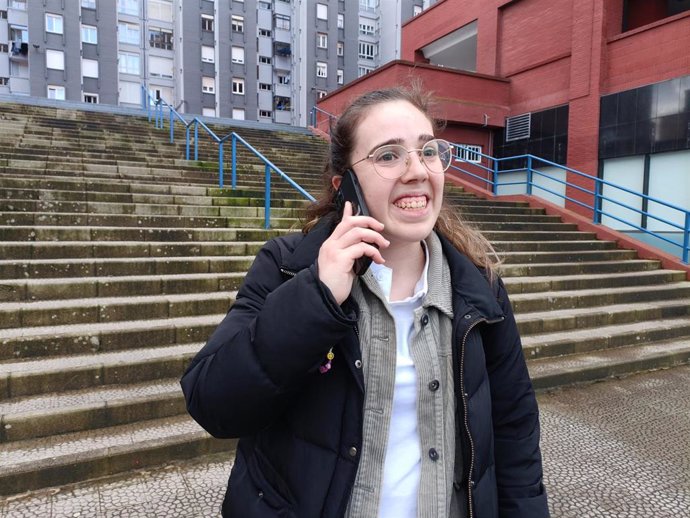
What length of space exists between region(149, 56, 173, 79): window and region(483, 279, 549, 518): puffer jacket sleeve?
1580 inches

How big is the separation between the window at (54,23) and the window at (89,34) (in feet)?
4.43

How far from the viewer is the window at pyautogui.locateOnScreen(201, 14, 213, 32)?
36706 mm

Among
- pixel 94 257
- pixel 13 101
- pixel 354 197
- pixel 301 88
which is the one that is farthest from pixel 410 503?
pixel 301 88

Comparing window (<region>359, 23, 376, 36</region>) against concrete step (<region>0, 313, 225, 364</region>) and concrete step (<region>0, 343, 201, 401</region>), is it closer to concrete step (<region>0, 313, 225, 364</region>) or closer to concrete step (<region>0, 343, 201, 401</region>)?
concrete step (<region>0, 313, 225, 364</region>)

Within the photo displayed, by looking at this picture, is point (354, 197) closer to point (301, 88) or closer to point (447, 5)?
point (447, 5)

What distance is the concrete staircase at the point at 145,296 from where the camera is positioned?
300 centimetres

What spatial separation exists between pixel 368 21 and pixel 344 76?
6.11m

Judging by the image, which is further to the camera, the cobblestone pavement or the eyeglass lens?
the cobblestone pavement

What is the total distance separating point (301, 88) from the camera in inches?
1570

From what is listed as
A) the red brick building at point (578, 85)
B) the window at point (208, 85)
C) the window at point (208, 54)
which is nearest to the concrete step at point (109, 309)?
the red brick building at point (578, 85)

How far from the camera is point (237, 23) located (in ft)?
124

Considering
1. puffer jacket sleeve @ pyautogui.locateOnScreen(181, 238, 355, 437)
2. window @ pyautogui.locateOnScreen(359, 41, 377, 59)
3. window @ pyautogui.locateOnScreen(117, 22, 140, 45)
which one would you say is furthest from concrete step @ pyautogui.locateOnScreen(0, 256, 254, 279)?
window @ pyautogui.locateOnScreen(359, 41, 377, 59)

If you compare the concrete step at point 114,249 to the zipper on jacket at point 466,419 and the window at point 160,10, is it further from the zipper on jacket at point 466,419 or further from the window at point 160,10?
the window at point 160,10

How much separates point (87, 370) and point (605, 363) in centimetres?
443
